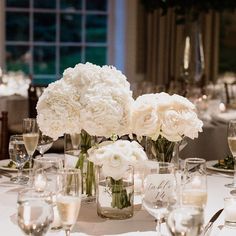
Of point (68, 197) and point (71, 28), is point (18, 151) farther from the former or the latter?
point (71, 28)

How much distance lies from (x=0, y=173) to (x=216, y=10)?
5602 millimetres

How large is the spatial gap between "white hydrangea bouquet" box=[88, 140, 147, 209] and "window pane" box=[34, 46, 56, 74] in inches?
244

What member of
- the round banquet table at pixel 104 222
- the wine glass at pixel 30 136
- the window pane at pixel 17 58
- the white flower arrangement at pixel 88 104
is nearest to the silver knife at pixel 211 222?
the round banquet table at pixel 104 222

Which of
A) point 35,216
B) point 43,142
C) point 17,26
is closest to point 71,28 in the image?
point 17,26

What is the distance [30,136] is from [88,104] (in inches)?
21.9

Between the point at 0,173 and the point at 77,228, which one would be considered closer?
the point at 77,228

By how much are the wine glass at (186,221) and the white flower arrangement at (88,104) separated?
0.62m

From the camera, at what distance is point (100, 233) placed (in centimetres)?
178

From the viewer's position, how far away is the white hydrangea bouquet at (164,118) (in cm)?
193

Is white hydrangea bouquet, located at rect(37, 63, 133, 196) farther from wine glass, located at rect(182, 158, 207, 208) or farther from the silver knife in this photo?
the silver knife

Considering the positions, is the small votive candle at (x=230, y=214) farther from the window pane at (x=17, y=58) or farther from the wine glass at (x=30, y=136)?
the window pane at (x=17, y=58)

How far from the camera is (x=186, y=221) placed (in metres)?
1.33

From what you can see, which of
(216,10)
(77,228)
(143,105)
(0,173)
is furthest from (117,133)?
(216,10)

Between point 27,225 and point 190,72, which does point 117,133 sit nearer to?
point 27,225
